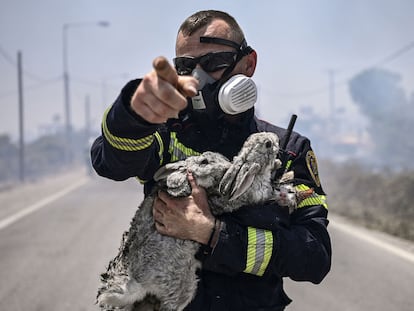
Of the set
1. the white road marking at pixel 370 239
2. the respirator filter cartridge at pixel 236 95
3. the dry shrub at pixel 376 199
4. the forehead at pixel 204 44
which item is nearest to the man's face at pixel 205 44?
the forehead at pixel 204 44

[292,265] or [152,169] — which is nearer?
[292,265]

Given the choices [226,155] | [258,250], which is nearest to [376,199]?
[226,155]

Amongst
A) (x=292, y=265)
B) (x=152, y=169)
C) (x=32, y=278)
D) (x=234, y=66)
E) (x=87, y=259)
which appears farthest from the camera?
(x=87, y=259)

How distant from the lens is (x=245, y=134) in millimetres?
2324

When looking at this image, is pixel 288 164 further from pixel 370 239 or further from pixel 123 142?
pixel 370 239

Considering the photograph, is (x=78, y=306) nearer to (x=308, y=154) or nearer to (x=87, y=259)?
(x=87, y=259)

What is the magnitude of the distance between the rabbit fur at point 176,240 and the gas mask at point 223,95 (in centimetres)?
19

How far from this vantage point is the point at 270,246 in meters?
1.97

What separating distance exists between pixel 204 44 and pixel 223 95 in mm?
282

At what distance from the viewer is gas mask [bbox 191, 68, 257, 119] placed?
2174 mm

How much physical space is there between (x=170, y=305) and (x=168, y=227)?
0.32 m

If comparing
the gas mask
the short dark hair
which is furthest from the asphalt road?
the short dark hair

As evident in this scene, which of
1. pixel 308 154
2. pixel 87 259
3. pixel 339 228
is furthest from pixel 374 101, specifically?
pixel 308 154

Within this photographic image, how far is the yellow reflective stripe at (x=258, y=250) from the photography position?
6.42 ft
